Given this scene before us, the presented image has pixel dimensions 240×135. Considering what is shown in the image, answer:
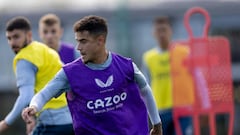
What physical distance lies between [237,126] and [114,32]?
354cm

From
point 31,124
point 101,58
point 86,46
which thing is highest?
point 86,46

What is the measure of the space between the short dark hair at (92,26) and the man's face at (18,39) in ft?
5.32

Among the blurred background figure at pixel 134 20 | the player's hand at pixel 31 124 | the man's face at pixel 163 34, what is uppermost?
the player's hand at pixel 31 124

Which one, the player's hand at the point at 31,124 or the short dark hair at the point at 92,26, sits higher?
the short dark hair at the point at 92,26

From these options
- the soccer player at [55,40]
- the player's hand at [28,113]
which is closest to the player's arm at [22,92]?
the player's hand at [28,113]

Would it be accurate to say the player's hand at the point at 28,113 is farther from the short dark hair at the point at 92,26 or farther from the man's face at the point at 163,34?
the man's face at the point at 163,34

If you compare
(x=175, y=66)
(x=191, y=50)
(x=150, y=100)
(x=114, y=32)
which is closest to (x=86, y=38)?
(x=150, y=100)

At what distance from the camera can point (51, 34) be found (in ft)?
38.0

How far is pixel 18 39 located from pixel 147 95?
1.83 metres

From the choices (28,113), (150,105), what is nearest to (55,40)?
(150,105)

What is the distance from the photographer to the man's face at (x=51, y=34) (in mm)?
11516

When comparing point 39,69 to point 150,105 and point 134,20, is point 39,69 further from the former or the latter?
point 134,20

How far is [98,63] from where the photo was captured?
8.61m

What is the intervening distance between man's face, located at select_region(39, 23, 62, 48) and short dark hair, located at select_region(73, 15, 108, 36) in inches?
113
